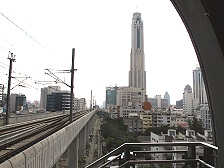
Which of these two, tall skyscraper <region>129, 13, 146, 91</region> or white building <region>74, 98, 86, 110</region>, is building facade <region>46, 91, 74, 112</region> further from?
tall skyscraper <region>129, 13, 146, 91</region>

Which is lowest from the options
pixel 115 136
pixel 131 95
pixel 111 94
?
pixel 115 136

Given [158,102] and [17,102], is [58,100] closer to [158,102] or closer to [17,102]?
[17,102]

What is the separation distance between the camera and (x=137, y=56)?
108062 mm

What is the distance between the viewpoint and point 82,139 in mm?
36750

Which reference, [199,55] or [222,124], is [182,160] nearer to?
[222,124]

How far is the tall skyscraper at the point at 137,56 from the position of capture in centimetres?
9799

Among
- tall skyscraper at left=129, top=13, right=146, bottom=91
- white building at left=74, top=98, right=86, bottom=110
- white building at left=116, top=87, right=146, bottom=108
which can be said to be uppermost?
tall skyscraper at left=129, top=13, right=146, bottom=91

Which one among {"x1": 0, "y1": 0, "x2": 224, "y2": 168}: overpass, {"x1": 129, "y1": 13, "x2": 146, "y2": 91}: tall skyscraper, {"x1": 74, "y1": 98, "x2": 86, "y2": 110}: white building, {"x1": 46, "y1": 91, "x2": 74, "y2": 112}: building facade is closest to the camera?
{"x1": 0, "y1": 0, "x2": 224, "y2": 168}: overpass

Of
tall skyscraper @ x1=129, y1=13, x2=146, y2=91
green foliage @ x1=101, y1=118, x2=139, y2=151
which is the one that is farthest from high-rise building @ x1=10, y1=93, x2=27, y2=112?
tall skyscraper @ x1=129, y1=13, x2=146, y2=91

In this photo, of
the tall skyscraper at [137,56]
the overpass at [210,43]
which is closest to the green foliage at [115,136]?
the overpass at [210,43]

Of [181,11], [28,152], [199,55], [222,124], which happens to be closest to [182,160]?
[222,124]

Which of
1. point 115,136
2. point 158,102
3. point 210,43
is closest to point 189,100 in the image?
point 158,102

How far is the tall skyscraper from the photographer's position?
97994 mm

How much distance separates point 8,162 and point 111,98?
419ft
